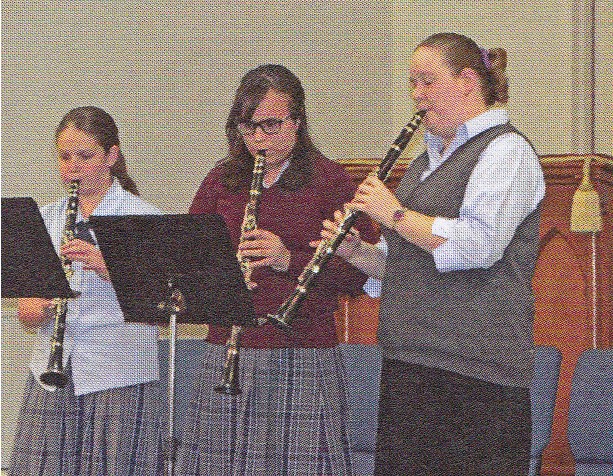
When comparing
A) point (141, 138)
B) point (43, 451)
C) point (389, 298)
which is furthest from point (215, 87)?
point (389, 298)

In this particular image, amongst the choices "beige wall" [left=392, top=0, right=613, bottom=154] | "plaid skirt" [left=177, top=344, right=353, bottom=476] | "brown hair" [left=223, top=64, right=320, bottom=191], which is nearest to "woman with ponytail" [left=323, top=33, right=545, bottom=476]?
"plaid skirt" [left=177, top=344, right=353, bottom=476]

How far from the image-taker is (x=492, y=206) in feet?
7.33

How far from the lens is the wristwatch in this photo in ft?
7.62

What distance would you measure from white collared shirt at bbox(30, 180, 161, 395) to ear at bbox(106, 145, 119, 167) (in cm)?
15

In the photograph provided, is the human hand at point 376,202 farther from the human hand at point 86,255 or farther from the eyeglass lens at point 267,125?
the human hand at point 86,255

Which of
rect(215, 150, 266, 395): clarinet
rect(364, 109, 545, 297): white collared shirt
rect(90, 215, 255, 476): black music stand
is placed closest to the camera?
rect(364, 109, 545, 297): white collared shirt

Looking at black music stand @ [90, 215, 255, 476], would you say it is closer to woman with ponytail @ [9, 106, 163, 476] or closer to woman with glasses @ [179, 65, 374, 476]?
woman with glasses @ [179, 65, 374, 476]

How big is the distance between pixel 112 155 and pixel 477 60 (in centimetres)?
115

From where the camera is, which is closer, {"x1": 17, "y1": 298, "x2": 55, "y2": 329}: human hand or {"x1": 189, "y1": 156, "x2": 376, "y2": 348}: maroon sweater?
{"x1": 189, "y1": 156, "x2": 376, "y2": 348}: maroon sweater

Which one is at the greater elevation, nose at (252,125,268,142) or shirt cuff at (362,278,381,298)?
nose at (252,125,268,142)

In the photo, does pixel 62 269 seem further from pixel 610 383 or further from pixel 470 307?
pixel 610 383

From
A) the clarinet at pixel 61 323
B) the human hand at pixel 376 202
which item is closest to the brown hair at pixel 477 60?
the human hand at pixel 376 202

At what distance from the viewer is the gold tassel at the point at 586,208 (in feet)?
14.3

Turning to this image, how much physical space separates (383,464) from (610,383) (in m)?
0.99
